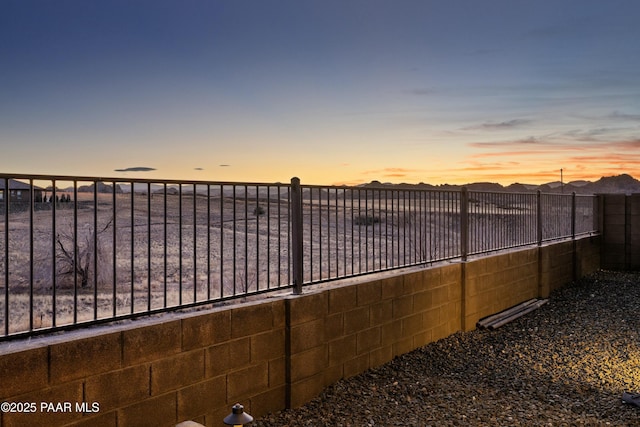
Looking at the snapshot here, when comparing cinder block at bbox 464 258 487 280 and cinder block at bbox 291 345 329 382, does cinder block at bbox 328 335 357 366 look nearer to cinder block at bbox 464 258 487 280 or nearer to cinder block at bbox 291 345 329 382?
cinder block at bbox 291 345 329 382

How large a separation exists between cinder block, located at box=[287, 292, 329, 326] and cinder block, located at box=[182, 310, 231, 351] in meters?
0.70

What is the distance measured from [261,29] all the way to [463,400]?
6.99m

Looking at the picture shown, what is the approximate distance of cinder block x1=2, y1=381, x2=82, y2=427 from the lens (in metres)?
2.84

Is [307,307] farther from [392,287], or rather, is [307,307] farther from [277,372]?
[392,287]

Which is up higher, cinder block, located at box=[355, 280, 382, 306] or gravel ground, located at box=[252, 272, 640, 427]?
cinder block, located at box=[355, 280, 382, 306]

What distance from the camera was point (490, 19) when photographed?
10516 millimetres

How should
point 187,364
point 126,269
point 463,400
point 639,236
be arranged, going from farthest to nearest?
point 639,236, point 126,269, point 463,400, point 187,364

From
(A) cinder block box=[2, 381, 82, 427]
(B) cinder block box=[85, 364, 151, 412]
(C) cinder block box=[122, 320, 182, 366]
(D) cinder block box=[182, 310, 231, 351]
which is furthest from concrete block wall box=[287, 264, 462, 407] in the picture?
(A) cinder block box=[2, 381, 82, 427]

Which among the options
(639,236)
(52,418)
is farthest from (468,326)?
(639,236)

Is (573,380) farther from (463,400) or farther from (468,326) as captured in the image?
(468,326)

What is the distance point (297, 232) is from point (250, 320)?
0.97 meters

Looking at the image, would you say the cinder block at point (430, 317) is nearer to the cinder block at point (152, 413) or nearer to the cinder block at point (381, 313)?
the cinder block at point (381, 313)

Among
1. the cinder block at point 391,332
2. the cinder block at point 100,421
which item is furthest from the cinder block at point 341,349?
the cinder block at point 100,421

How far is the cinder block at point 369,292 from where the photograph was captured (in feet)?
17.6
